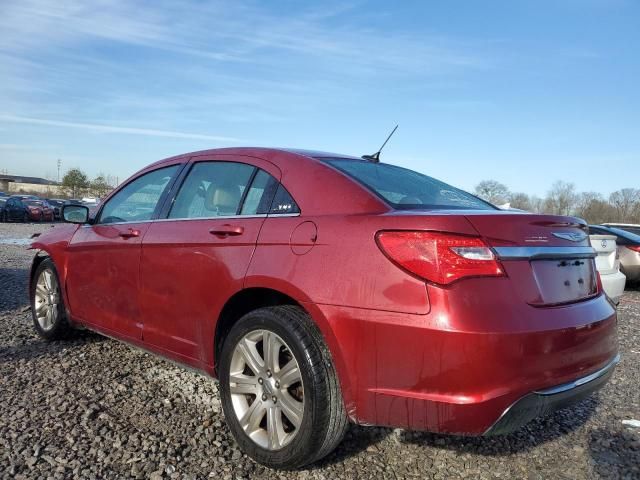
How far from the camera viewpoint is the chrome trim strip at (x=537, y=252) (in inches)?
85.3

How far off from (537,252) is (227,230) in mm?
1544

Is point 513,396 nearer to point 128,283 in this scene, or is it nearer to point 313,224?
point 313,224

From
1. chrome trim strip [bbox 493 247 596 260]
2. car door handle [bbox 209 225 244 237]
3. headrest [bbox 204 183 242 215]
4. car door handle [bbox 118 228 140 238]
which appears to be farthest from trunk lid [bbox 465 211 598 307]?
car door handle [bbox 118 228 140 238]

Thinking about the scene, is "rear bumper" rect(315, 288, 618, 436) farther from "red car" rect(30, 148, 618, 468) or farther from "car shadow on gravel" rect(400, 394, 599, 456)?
"car shadow on gravel" rect(400, 394, 599, 456)

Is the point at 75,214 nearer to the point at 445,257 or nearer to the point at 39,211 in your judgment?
the point at 445,257

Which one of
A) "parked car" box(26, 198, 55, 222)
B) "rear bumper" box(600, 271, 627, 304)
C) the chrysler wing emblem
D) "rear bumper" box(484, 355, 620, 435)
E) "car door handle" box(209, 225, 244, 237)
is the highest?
the chrysler wing emblem

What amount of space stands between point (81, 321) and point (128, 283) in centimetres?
92

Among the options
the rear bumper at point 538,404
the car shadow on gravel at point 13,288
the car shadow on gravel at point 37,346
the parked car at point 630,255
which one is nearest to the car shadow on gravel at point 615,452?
the rear bumper at point 538,404

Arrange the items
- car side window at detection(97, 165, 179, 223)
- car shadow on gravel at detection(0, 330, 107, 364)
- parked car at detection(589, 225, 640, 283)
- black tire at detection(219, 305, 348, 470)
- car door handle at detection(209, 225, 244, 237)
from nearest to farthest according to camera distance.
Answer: black tire at detection(219, 305, 348, 470) < car door handle at detection(209, 225, 244, 237) < car side window at detection(97, 165, 179, 223) < car shadow on gravel at detection(0, 330, 107, 364) < parked car at detection(589, 225, 640, 283)

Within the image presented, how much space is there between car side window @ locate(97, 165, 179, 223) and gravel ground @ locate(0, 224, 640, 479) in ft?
3.69

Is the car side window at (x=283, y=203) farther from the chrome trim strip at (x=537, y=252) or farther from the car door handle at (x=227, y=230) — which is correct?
the chrome trim strip at (x=537, y=252)

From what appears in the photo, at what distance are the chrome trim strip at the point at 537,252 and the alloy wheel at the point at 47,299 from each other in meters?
3.74

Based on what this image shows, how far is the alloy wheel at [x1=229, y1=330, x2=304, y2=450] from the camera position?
2.47 metres

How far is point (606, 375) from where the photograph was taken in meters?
2.47
